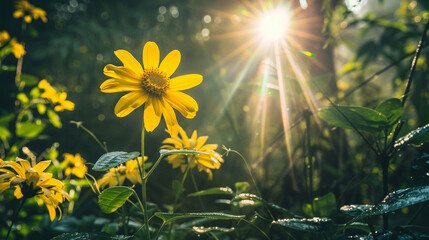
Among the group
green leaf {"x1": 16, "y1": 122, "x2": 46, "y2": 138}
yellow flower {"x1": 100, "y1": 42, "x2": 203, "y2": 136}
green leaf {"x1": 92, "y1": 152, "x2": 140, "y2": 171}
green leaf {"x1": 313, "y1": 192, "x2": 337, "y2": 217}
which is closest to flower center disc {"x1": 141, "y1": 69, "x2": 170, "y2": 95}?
yellow flower {"x1": 100, "y1": 42, "x2": 203, "y2": 136}

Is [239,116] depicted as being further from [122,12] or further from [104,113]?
[122,12]

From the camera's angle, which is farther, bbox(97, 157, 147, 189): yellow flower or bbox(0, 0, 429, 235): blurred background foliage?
bbox(0, 0, 429, 235): blurred background foliage

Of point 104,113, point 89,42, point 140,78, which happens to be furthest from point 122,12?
point 140,78

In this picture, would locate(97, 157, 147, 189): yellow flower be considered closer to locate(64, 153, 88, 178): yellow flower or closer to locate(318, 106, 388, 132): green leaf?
locate(64, 153, 88, 178): yellow flower

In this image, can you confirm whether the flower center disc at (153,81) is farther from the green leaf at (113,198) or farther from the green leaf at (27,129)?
the green leaf at (27,129)

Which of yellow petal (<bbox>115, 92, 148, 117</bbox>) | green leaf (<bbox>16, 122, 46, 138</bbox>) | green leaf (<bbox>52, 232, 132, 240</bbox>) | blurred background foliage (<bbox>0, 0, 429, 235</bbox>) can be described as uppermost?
blurred background foliage (<bbox>0, 0, 429, 235</bbox>)

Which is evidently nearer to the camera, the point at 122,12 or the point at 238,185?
the point at 238,185

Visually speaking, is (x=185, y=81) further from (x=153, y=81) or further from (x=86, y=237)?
(x=86, y=237)
